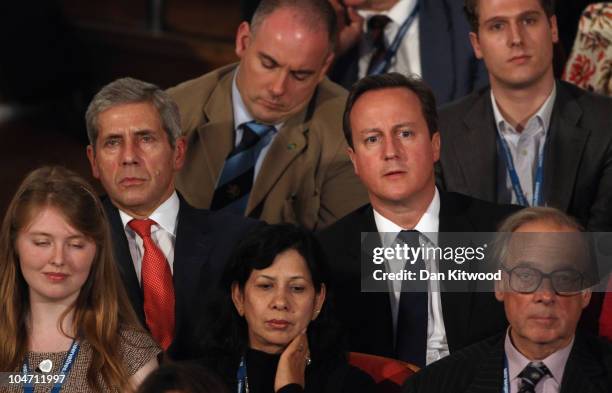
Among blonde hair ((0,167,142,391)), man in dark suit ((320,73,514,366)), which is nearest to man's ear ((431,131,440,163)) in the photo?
man in dark suit ((320,73,514,366))

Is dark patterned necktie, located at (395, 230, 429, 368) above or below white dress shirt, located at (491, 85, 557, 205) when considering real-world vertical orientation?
below

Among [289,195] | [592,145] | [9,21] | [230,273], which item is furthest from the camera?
[9,21]

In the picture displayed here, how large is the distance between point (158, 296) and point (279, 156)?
80cm

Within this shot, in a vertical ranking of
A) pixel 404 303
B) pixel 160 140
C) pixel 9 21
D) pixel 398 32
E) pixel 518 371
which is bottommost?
pixel 518 371

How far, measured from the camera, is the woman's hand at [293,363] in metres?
3.16

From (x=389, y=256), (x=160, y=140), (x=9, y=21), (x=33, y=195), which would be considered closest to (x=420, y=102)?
(x=389, y=256)

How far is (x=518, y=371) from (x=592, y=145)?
1006 millimetres

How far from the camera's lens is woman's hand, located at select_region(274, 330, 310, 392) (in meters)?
3.16

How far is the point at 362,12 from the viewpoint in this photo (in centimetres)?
466

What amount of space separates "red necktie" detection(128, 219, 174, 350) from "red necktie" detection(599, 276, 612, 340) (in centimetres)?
104

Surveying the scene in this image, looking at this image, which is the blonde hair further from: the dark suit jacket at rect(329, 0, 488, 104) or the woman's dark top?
the dark suit jacket at rect(329, 0, 488, 104)

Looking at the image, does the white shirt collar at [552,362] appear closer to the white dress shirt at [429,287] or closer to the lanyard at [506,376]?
the lanyard at [506,376]

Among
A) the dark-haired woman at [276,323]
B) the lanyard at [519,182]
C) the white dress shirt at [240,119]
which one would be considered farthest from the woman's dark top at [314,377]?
the white dress shirt at [240,119]

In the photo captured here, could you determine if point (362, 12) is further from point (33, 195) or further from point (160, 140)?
point (33, 195)
